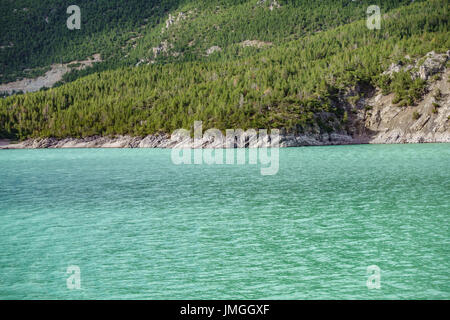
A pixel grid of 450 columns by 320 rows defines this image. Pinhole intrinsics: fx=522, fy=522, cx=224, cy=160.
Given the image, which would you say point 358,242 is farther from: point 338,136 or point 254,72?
point 254,72

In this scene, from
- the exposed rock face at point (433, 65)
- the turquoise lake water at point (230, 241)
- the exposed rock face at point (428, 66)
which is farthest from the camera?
the exposed rock face at point (428, 66)

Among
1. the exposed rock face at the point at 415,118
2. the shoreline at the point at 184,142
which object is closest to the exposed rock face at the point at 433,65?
the exposed rock face at the point at 415,118

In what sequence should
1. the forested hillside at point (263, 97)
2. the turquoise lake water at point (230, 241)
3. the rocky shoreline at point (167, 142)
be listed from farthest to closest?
the forested hillside at point (263, 97), the rocky shoreline at point (167, 142), the turquoise lake water at point (230, 241)

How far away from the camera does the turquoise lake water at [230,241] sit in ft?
62.2

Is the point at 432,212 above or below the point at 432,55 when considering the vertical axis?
below

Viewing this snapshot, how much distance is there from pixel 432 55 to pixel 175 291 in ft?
498

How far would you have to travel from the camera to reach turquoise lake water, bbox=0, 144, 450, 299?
18969mm

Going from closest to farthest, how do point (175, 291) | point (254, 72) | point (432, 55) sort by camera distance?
point (175, 291)
point (432, 55)
point (254, 72)

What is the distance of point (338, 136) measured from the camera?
468ft
